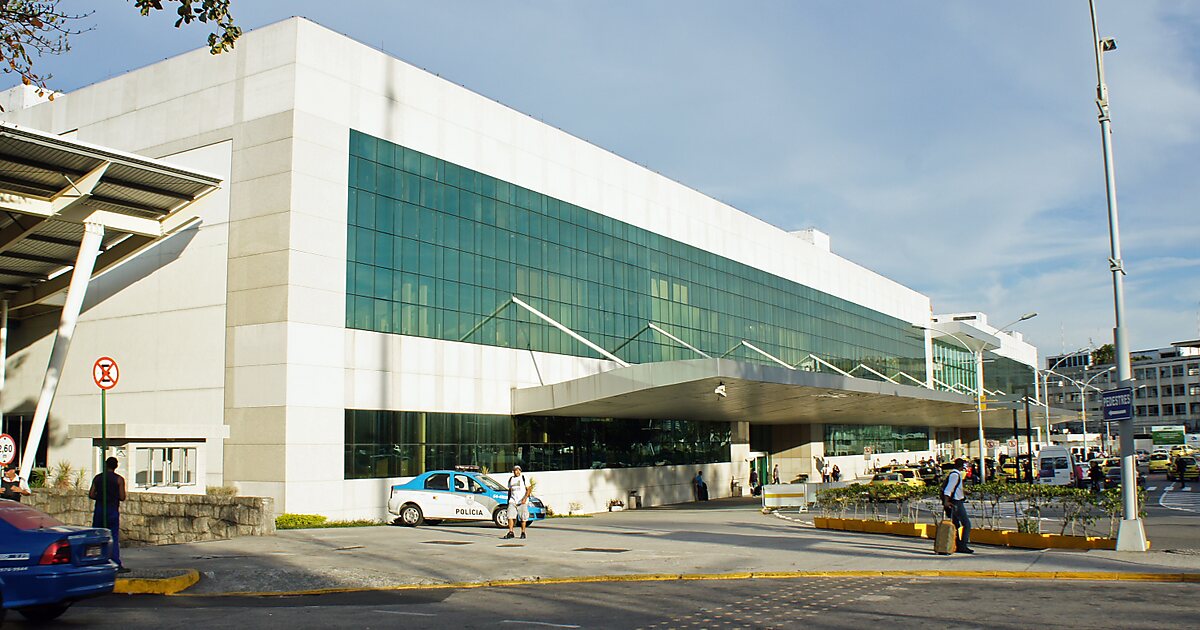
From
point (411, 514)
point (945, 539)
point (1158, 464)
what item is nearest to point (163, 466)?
point (411, 514)

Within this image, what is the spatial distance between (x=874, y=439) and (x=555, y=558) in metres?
61.3

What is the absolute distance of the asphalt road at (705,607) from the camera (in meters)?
11.9

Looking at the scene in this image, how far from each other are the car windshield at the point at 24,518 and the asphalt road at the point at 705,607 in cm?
122

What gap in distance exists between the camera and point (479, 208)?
35375 millimetres

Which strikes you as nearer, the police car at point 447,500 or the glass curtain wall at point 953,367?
the police car at point 447,500

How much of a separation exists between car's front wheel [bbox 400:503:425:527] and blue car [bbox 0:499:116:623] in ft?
54.8

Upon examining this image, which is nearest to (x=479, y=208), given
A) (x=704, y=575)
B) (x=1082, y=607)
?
(x=704, y=575)

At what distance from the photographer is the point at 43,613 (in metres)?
12.1

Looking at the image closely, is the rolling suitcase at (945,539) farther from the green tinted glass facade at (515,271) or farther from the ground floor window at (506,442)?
the green tinted glass facade at (515,271)

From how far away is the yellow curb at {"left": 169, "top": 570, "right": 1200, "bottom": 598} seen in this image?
49.4 ft

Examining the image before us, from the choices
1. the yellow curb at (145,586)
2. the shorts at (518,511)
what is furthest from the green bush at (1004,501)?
the yellow curb at (145,586)

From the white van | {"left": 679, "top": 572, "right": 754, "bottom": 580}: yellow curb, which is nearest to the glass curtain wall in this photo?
the white van

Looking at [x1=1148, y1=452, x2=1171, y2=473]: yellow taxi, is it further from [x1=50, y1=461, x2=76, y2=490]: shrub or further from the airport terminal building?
[x1=50, y1=461, x2=76, y2=490]: shrub

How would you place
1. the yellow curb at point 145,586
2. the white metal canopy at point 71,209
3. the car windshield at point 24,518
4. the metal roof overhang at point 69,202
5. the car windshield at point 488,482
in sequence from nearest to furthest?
the car windshield at point 24,518
the yellow curb at point 145,586
the metal roof overhang at point 69,202
the white metal canopy at point 71,209
the car windshield at point 488,482
